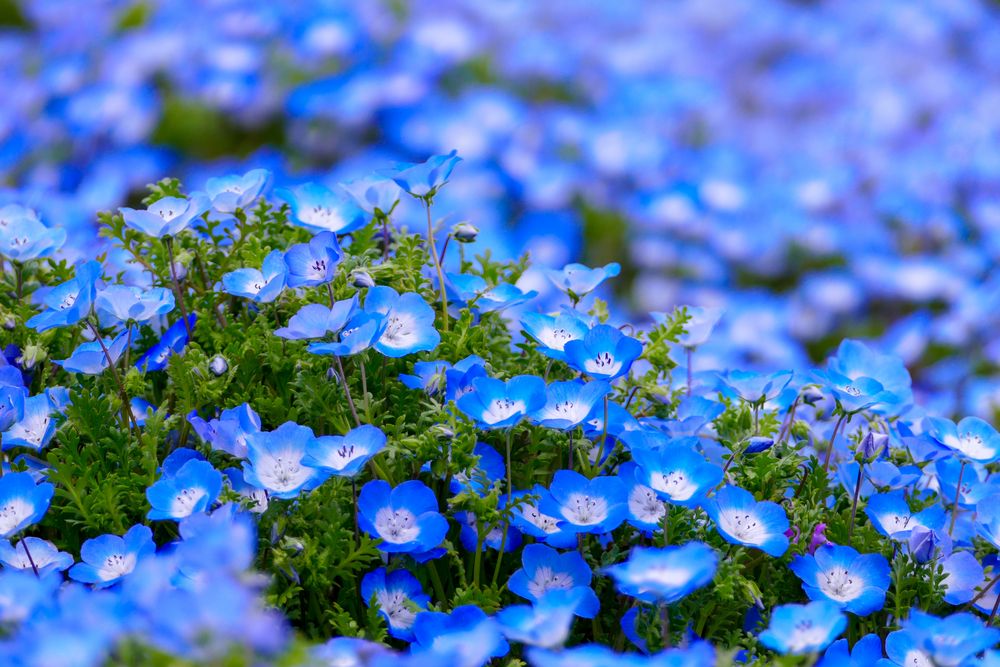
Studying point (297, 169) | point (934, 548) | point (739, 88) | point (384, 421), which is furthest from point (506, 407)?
point (739, 88)

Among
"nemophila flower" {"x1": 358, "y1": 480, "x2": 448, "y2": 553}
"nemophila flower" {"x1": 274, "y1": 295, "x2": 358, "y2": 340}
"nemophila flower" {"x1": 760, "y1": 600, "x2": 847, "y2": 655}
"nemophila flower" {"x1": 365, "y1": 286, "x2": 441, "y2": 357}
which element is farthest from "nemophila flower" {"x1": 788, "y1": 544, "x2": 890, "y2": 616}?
"nemophila flower" {"x1": 274, "y1": 295, "x2": 358, "y2": 340}

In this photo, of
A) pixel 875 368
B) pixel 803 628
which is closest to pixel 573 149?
pixel 875 368

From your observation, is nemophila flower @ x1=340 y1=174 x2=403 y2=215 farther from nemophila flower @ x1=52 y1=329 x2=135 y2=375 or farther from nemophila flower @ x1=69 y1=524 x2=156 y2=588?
nemophila flower @ x1=69 y1=524 x2=156 y2=588

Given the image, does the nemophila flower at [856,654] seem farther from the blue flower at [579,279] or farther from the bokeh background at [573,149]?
the bokeh background at [573,149]

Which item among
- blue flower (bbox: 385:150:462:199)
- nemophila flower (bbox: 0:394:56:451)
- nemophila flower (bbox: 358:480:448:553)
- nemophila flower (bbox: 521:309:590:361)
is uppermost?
blue flower (bbox: 385:150:462:199)

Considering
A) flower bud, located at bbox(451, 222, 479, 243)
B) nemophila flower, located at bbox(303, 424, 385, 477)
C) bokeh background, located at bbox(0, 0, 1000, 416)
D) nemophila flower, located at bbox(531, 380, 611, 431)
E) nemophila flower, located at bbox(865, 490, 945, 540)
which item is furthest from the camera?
bokeh background, located at bbox(0, 0, 1000, 416)

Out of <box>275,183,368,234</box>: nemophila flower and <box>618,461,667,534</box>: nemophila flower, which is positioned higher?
<box>275,183,368,234</box>: nemophila flower

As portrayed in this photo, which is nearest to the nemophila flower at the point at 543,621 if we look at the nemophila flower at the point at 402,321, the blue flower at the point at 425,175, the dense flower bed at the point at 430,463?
the dense flower bed at the point at 430,463
